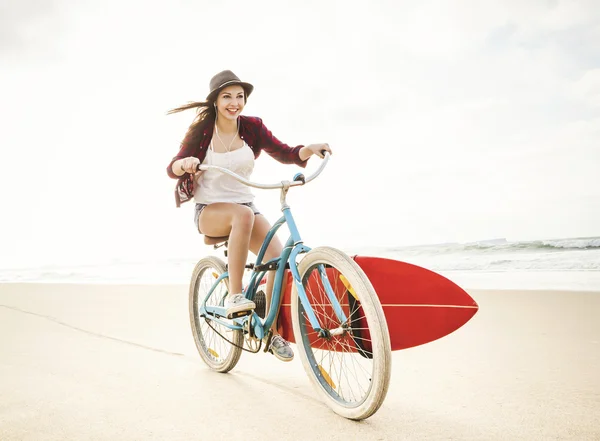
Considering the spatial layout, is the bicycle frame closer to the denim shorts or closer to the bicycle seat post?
the bicycle seat post

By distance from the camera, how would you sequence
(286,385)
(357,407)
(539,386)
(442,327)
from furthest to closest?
(286,385), (539,386), (442,327), (357,407)

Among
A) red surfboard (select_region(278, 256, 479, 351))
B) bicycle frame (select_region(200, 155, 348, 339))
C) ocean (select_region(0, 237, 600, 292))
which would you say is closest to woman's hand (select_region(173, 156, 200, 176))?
bicycle frame (select_region(200, 155, 348, 339))

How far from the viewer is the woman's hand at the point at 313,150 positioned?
2762mm

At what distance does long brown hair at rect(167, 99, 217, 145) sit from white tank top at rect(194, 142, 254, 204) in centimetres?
13

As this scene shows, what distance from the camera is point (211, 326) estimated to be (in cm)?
305

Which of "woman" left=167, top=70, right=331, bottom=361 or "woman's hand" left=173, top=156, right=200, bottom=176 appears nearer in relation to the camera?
"woman's hand" left=173, top=156, right=200, bottom=176

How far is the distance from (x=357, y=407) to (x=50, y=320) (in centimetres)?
457

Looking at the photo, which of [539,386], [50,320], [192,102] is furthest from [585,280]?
[50,320]

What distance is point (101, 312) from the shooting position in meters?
6.00

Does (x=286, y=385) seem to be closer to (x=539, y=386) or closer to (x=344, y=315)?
(x=344, y=315)

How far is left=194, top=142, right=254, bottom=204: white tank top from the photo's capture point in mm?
2879

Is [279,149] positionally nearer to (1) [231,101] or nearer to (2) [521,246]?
(1) [231,101]

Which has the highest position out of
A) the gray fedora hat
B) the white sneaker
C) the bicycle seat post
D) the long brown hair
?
the gray fedora hat

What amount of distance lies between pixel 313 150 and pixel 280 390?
57.1 inches
